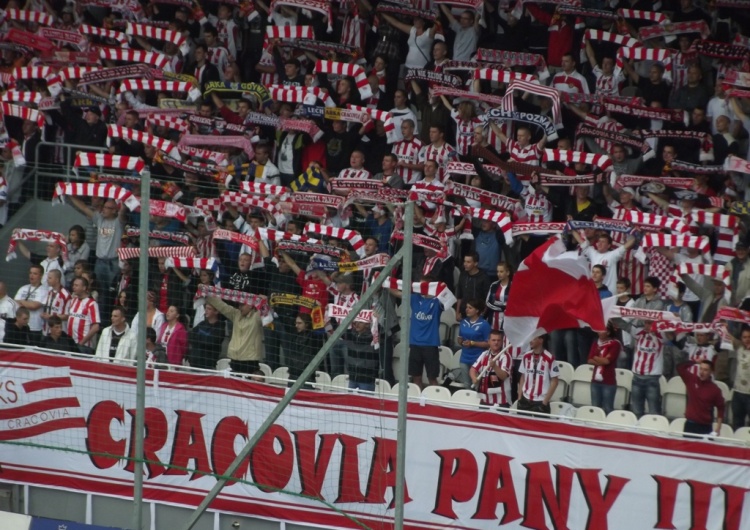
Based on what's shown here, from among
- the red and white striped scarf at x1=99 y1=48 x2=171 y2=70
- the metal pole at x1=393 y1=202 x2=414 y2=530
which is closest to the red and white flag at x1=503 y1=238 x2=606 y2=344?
the metal pole at x1=393 y1=202 x2=414 y2=530

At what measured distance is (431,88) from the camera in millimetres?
18594

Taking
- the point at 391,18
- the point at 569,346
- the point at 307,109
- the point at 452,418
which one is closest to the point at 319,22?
the point at 391,18

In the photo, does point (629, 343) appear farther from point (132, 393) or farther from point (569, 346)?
point (132, 393)

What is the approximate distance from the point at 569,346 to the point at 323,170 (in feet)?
15.8

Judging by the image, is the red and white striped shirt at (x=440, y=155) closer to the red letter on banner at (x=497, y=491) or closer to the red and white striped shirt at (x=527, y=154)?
the red and white striped shirt at (x=527, y=154)

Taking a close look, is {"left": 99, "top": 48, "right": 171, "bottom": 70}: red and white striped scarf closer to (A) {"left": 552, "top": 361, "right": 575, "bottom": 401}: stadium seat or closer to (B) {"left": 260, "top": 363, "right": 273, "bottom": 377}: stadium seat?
(B) {"left": 260, "top": 363, "right": 273, "bottom": 377}: stadium seat

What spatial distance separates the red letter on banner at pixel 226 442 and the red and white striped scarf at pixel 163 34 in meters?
9.80

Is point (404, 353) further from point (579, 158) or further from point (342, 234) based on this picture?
point (579, 158)

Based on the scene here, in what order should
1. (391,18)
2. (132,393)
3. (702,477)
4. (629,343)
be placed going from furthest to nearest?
(391,18), (629,343), (132,393), (702,477)

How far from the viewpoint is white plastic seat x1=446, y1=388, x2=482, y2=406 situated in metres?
13.9

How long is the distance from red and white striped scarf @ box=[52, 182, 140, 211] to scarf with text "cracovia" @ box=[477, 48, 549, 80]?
6.34 metres

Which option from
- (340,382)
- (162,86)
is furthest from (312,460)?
(162,86)

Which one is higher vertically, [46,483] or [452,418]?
[452,418]

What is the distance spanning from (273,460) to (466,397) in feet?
7.55
